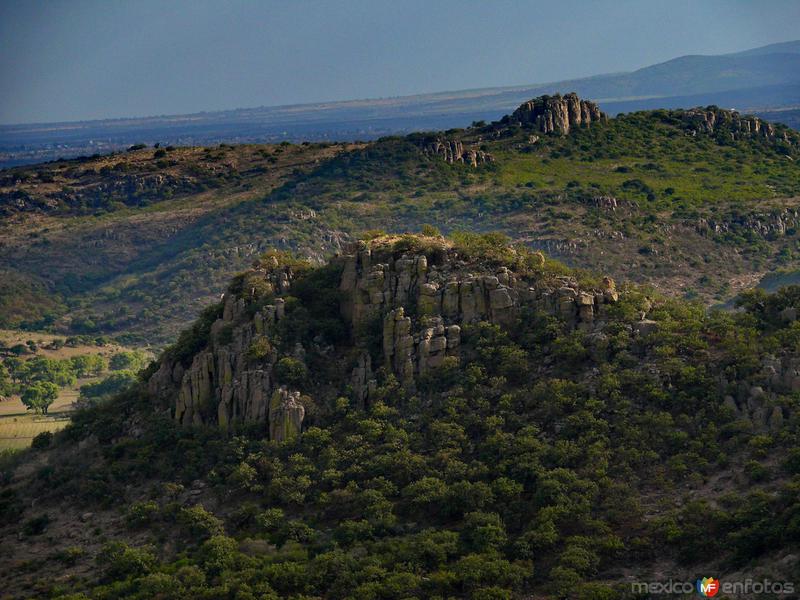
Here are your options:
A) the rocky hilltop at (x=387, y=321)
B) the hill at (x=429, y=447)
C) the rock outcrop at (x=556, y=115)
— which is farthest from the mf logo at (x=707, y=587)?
the rock outcrop at (x=556, y=115)

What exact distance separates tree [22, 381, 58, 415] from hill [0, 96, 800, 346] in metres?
18.6

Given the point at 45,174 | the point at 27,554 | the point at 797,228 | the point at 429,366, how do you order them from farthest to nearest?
the point at 45,174, the point at 797,228, the point at 429,366, the point at 27,554

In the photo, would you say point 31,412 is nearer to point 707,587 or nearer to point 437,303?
point 437,303

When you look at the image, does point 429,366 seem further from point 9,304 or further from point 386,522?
point 9,304

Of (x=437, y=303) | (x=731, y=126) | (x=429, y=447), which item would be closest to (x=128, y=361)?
(x=437, y=303)

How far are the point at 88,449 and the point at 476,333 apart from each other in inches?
585

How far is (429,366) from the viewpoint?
1706 inches

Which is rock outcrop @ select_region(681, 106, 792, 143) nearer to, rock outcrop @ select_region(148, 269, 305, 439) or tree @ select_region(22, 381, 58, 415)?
tree @ select_region(22, 381, 58, 415)

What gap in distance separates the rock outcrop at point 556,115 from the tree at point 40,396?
187ft

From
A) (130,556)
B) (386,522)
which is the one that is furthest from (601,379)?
(130,556)

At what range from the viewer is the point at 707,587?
31.7 meters

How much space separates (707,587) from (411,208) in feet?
250

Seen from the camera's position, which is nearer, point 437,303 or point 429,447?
point 429,447

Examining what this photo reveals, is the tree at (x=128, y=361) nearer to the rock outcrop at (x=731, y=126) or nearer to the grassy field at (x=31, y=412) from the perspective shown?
the grassy field at (x=31, y=412)
